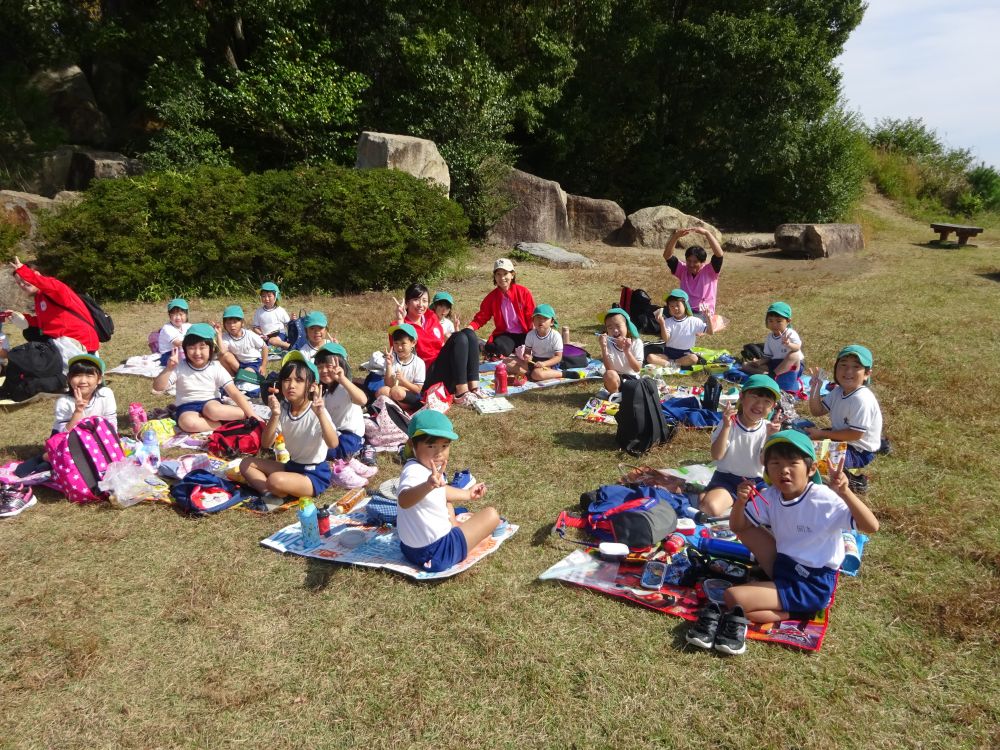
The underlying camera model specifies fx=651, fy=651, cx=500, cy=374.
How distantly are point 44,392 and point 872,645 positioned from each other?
8239mm

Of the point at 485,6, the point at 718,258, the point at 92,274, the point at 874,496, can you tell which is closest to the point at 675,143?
the point at 485,6

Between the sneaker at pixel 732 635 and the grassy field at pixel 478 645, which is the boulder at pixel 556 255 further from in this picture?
the sneaker at pixel 732 635

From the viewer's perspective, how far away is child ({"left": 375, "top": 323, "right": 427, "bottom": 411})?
274 inches

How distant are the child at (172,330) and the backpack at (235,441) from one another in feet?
8.47

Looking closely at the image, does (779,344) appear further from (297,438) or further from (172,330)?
(172,330)

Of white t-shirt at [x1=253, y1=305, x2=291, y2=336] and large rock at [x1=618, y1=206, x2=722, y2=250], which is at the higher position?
large rock at [x1=618, y1=206, x2=722, y2=250]

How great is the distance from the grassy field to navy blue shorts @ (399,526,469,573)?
0.14m

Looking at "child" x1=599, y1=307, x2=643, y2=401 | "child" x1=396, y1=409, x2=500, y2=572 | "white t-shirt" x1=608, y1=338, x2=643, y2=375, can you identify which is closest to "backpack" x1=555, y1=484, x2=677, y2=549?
"child" x1=396, y1=409, x2=500, y2=572

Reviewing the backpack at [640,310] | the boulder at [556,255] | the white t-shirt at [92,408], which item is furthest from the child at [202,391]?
the boulder at [556,255]

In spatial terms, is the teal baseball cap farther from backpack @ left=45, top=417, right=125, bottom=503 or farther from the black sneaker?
backpack @ left=45, top=417, right=125, bottom=503

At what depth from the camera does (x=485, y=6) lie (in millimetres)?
20219

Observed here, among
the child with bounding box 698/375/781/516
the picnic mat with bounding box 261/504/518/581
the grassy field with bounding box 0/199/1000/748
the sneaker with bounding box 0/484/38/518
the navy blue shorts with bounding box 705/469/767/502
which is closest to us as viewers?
the grassy field with bounding box 0/199/1000/748

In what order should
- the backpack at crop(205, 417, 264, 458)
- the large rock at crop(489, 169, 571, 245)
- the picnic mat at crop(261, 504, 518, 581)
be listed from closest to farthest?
1. the picnic mat at crop(261, 504, 518, 581)
2. the backpack at crop(205, 417, 264, 458)
3. the large rock at crop(489, 169, 571, 245)

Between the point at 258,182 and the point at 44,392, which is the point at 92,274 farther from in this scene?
the point at 44,392
